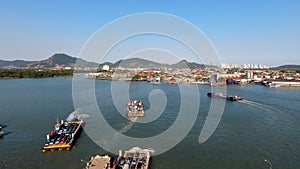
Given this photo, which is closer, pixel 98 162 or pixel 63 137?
pixel 98 162

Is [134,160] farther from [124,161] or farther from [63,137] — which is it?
[63,137]

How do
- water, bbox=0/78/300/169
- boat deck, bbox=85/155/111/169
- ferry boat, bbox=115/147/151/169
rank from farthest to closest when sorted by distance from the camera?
water, bbox=0/78/300/169 → ferry boat, bbox=115/147/151/169 → boat deck, bbox=85/155/111/169

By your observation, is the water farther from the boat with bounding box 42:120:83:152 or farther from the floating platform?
the floating platform

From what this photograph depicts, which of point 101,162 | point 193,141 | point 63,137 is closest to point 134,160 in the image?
point 101,162

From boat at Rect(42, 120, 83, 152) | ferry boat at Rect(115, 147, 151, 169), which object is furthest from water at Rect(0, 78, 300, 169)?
ferry boat at Rect(115, 147, 151, 169)

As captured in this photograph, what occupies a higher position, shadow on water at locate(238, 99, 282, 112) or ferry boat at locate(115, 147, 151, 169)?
shadow on water at locate(238, 99, 282, 112)

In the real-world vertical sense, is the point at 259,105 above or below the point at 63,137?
above

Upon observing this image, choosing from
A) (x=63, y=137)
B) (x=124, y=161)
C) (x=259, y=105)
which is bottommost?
(x=124, y=161)
